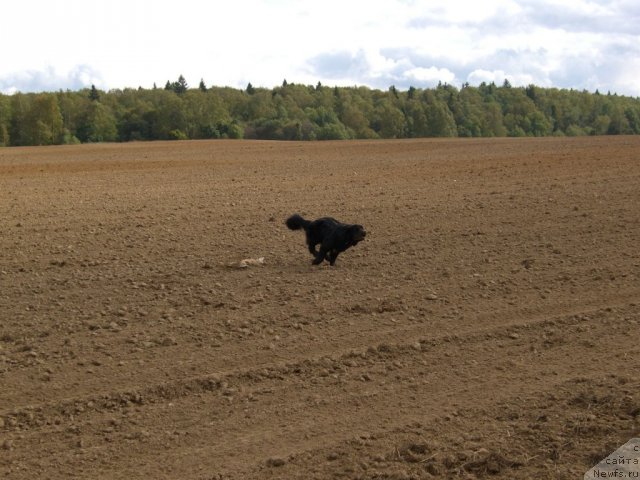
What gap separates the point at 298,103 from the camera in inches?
4011

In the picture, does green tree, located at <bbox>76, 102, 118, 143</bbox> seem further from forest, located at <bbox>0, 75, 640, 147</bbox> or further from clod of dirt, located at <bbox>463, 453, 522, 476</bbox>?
clod of dirt, located at <bbox>463, 453, 522, 476</bbox>

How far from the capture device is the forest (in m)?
69.7

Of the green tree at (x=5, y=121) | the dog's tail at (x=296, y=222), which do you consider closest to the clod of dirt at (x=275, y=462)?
the dog's tail at (x=296, y=222)

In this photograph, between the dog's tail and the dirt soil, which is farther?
the dog's tail

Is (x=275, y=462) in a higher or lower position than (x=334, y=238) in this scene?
lower

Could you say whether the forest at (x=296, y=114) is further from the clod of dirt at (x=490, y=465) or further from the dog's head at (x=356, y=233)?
the clod of dirt at (x=490, y=465)

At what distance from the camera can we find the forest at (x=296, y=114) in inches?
2744

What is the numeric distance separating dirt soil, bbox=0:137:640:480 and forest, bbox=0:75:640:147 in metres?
52.4

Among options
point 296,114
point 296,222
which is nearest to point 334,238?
point 296,222

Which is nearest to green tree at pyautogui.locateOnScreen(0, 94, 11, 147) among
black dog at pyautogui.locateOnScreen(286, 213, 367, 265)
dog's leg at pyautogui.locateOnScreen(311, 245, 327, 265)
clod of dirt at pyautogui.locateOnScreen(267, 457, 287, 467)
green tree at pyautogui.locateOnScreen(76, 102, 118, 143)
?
green tree at pyautogui.locateOnScreen(76, 102, 118, 143)

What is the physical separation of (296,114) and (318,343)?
275 ft

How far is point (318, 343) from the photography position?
802 centimetres

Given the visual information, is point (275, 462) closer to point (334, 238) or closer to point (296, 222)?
point (334, 238)

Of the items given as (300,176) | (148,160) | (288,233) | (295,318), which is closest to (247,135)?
(148,160)
